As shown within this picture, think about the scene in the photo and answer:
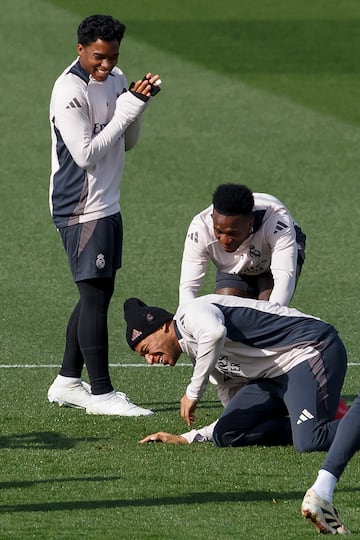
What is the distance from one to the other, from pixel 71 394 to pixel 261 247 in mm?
1541

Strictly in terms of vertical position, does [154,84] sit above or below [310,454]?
above

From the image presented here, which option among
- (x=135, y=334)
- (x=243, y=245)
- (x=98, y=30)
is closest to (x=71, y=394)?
(x=135, y=334)

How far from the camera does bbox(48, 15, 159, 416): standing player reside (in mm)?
8570

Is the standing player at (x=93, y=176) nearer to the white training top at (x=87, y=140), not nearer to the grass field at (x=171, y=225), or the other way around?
the white training top at (x=87, y=140)

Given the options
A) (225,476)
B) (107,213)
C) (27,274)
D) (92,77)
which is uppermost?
(92,77)

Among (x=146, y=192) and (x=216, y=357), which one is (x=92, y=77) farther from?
(x=146, y=192)

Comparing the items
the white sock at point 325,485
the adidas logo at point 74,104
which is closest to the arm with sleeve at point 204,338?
the white sock at point 325,485

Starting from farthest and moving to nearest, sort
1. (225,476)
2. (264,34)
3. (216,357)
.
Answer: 1. (264,34)
2. (216,357)
3. (225,476)

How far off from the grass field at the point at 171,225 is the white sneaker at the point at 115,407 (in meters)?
0.10

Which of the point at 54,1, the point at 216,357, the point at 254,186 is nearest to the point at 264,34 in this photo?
the point at 54,1

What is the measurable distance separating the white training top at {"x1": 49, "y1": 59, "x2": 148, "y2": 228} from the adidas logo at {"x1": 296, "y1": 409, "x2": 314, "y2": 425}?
1930 millimetres

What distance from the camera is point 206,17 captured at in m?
24.8

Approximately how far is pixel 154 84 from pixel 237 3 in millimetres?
17575

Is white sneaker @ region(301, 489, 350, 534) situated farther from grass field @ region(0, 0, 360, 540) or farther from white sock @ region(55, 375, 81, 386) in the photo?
white sock @ region(55, 375, 81, 386)
